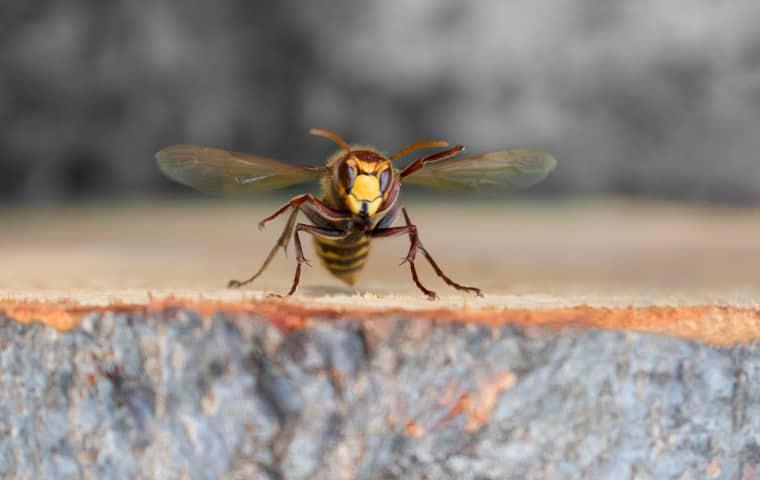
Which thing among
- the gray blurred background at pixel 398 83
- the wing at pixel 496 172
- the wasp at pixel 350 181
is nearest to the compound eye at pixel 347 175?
the wasp at pixel 350 181

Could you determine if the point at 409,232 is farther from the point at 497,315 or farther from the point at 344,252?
the point at 497,315

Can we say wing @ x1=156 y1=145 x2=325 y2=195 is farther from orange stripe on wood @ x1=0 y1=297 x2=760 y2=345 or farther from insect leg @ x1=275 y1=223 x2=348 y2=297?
orange stripe on wood @ x1=0 y1=297 x2=760 y2=345

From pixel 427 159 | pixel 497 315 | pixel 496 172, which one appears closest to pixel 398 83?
pixel 496 172

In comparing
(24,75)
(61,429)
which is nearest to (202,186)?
(61,429)

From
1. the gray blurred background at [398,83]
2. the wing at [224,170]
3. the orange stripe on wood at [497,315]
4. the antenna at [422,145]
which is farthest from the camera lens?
the gray blurred background at [398,83]

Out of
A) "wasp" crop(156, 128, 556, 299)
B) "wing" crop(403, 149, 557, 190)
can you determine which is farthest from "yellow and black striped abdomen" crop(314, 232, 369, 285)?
"wing" crop(403, 149, 557, 190)

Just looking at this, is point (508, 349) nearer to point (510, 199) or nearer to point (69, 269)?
point (69, 269)

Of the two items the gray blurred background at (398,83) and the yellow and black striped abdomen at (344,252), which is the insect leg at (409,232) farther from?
the gray blurred background at (398,83)
